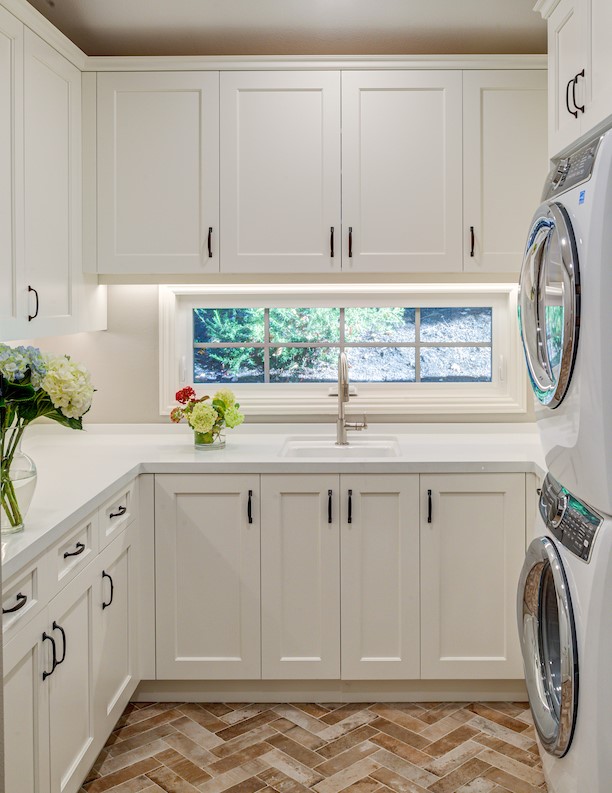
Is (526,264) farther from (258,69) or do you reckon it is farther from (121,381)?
(121,381)

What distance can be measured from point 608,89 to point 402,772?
2006 millimetres

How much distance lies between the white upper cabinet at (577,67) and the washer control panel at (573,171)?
0.20 metres

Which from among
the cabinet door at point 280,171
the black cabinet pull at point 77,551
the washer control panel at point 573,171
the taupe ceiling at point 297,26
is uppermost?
the taupe ceiling at point 297,26

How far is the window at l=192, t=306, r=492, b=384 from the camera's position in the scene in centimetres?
358

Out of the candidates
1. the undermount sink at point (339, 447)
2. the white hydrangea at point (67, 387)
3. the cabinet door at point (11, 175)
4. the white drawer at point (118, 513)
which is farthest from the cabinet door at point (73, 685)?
the undermount sink at point (339, 447)

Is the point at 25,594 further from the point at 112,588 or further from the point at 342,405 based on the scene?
the point at 342,405


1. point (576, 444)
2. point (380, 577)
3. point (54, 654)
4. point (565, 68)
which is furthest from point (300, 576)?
point (565, 68)

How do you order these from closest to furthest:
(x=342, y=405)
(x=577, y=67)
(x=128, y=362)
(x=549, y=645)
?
(x=549, y=645), (x=577, y=67), (x=342, y=405), (x=128, y=362)

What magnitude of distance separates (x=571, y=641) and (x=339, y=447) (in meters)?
1.57

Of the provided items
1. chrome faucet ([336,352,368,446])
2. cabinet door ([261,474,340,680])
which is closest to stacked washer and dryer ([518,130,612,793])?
cabinet door ([261,474,340,680])

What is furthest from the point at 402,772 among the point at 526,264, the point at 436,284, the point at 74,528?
the point at 436,284

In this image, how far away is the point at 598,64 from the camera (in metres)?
2.16

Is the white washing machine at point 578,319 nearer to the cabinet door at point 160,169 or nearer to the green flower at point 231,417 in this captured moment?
the green flower at point 231,417

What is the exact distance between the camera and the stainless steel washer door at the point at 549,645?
182cm
